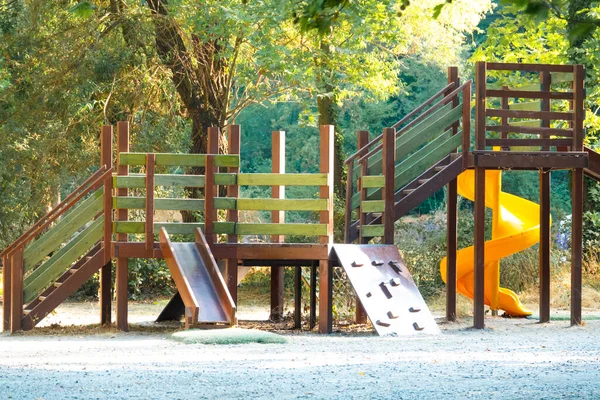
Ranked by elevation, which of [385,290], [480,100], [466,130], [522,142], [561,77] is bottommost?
[385,290]

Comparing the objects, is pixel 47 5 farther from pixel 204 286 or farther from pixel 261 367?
pixel 261 367

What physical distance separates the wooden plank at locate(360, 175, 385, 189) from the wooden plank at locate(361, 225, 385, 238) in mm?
542

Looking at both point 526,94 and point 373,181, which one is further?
point 526,94

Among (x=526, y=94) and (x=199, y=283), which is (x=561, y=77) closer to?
(x=526, y=94)

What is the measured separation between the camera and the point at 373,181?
45.3 feet

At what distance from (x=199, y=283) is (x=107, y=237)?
169cm

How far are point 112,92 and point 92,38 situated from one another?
3.77ft

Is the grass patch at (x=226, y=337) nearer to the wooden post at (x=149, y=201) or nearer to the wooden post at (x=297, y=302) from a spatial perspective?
the wooden post at (x=149, y=201)

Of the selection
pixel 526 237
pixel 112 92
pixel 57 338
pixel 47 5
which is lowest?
pixel 57 338

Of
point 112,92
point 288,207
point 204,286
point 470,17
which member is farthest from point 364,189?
point 470,17

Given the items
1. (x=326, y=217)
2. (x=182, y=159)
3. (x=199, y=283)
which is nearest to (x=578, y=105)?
(x=326, y=217)

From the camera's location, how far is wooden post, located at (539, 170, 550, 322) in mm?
15094

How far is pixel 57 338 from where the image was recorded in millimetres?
13125

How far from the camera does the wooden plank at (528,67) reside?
13836 mm
